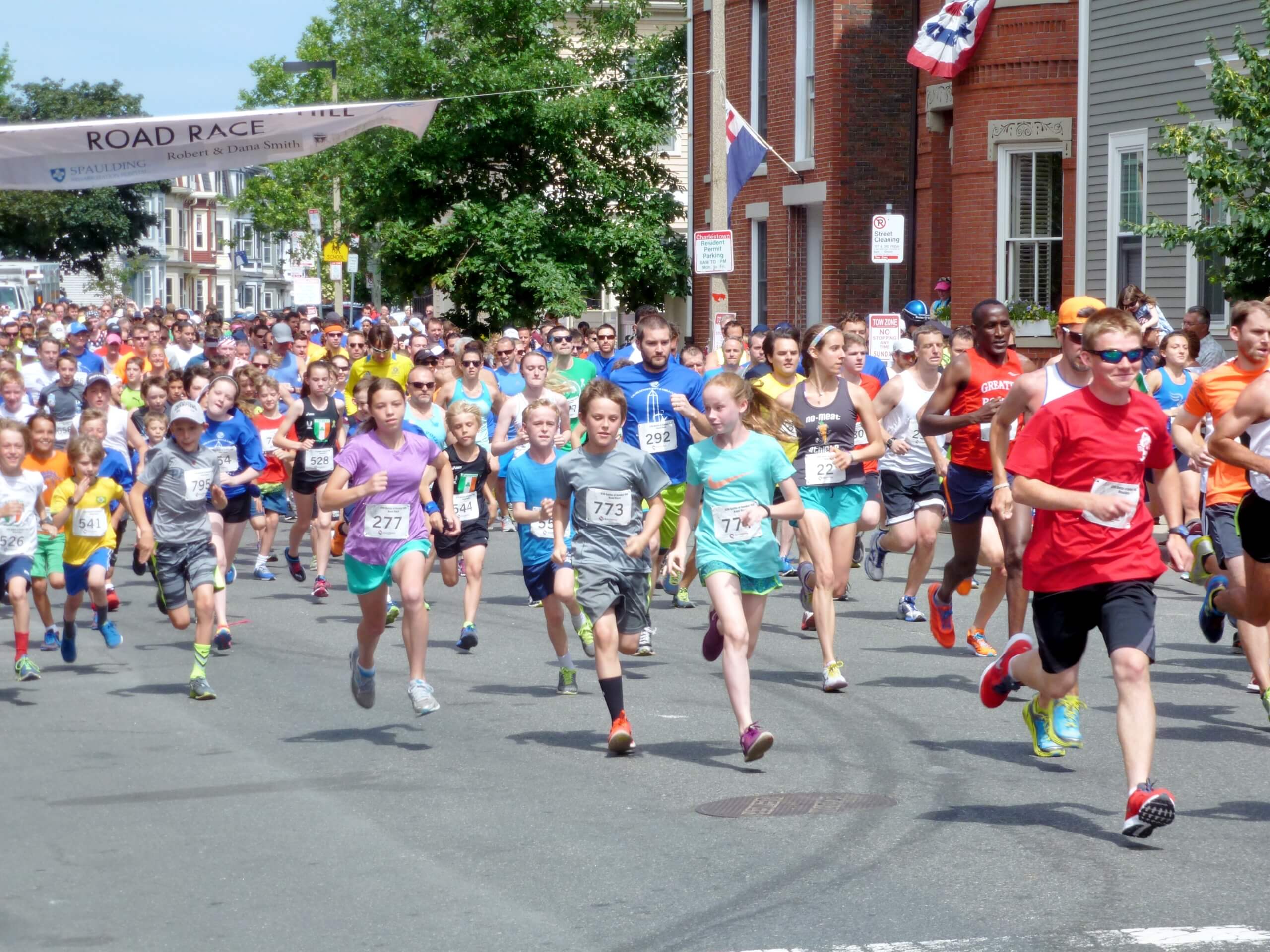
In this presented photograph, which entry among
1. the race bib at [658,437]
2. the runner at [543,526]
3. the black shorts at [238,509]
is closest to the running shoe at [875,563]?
the race bib at [658,437]

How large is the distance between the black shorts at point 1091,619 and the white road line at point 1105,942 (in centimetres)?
126

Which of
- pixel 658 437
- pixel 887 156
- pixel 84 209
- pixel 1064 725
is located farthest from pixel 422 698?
pixel 84 209

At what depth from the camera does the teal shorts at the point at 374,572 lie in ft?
29.0

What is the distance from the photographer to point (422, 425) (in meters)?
13.4

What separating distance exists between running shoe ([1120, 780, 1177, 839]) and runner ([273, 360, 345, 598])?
372 inches

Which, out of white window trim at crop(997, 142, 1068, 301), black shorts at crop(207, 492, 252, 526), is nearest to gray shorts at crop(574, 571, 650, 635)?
black shorts at crop(207, 492, 252, 526)

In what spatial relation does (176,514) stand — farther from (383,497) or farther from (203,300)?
(203,300)

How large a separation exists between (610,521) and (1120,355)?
2779 mm

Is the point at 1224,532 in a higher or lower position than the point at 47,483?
lower

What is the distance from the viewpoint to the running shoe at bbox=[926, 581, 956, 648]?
1063 cm

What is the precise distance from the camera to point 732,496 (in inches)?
328

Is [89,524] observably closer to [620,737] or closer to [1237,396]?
[620,737]

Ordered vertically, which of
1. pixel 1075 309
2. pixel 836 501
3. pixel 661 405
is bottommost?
pixel 836 501

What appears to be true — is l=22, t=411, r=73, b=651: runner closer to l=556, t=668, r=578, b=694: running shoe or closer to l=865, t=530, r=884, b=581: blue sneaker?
l=556, t=668, r=578, b=694: running shoe
